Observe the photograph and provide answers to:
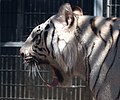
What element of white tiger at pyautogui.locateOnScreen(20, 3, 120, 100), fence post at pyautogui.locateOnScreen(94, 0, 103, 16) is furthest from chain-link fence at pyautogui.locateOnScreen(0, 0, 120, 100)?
white tiger at pyautogui.locateOnScreen(20, 3, 120, 100)

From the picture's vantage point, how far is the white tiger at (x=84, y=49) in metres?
3.71

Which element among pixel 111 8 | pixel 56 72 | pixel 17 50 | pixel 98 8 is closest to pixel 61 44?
pixel 56 72

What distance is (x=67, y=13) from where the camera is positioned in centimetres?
395

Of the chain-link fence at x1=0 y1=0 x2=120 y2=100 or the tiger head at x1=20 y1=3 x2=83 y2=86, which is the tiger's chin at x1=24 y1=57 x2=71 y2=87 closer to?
the tiger head at x1=20 y1=3 x2=83 y2=86

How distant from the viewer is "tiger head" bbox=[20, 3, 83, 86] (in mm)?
3871

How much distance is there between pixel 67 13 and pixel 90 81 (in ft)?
2.05

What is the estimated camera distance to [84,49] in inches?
151

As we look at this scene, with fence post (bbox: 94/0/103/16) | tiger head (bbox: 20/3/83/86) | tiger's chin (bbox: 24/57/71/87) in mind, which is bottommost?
tiger's chin (bbox: 24/57/71/87)

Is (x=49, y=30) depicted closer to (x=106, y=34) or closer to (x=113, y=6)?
(x=106, y=34)

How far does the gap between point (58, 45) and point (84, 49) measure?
231 millimetres

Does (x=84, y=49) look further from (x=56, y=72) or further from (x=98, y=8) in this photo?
(x=98, y=8)

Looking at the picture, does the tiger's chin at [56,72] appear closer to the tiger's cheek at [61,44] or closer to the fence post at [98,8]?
the tiger's cheek at [61,44]

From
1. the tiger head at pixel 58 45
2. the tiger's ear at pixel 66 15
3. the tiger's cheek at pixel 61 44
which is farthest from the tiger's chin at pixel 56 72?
the tiger's ear at pixel 66 15

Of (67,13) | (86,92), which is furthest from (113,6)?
(67,13)
